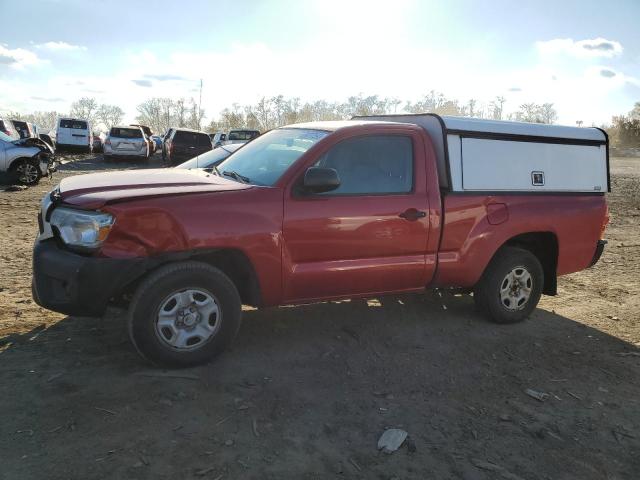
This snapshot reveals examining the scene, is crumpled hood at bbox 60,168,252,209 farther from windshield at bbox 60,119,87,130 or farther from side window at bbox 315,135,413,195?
windshield at bbox 60,119,87,130

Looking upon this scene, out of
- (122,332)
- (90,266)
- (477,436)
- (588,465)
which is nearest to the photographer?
(588,465)

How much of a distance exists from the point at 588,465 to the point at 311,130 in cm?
316

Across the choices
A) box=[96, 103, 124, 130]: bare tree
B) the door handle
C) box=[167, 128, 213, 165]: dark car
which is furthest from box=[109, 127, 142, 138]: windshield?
box=[96, 103, 124, 130]: bare tree

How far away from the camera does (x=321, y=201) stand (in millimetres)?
4148

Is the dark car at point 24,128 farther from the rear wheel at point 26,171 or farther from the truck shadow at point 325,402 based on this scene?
the truck shadow at point 325,402

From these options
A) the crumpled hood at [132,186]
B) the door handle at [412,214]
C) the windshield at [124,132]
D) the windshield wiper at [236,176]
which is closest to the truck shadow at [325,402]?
the door handle at [412,214]

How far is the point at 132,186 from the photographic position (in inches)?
157

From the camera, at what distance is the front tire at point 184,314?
3.71 meters

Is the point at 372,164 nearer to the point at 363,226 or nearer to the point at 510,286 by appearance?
the point at 363,226

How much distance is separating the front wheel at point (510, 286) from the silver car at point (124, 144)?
21672 mm

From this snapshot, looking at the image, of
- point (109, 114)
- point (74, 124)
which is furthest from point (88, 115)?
point (74, 124)

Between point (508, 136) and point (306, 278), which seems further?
point (508, 136)

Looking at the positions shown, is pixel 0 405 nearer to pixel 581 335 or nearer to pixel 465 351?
pixel 465 351

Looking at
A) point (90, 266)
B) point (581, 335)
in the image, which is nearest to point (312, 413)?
point (90, 266)
